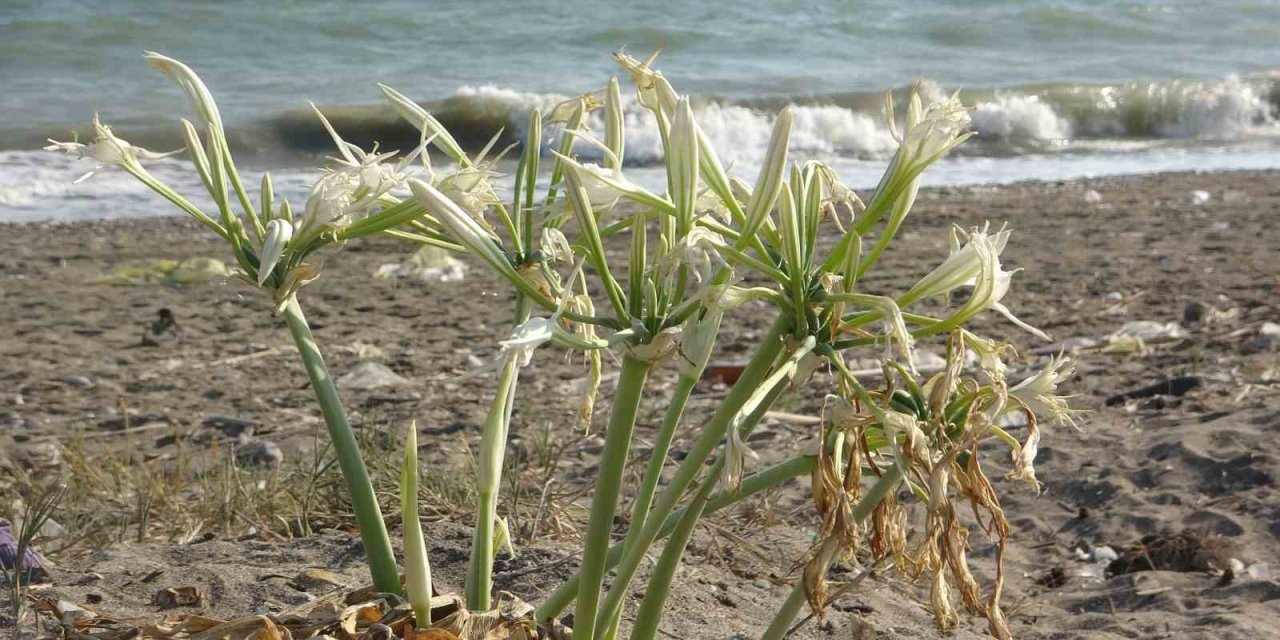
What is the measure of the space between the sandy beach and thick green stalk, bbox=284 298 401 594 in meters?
0.15

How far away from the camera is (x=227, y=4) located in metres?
18.4

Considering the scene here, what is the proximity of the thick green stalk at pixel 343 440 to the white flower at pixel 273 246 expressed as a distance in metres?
0.15

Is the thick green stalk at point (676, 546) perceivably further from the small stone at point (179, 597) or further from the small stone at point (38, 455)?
the small stone at point (38, 455)

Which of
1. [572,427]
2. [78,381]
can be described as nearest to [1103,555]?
[572,427]

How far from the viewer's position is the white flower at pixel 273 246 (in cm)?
127

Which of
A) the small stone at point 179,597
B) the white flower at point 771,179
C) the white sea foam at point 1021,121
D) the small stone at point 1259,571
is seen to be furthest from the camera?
the white sea foam at point 1021,121

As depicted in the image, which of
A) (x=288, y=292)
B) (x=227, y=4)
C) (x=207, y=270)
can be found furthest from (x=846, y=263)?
(x=227, y=4)

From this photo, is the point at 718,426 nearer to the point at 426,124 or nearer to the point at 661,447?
the point at 661,447

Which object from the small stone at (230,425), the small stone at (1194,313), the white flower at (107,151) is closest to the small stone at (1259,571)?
the white flower at (107,151)

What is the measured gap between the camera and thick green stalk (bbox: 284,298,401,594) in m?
1.50

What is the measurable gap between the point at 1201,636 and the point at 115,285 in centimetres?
551

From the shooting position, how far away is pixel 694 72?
54.6ft

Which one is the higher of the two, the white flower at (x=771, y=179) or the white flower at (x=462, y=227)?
the white flower at (x=771, y=179)

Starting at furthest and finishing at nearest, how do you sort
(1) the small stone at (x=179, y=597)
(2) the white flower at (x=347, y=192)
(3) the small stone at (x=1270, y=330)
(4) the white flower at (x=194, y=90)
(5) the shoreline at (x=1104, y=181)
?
(5) the shoreline at (x=1104, y=181) → (3) the small stone at (x=1270, y=330) → (1) the small stone at (x=179, y=597) → (4) the white flower at (x=194, y=90) → (2) the white flower at (x=347, y=192)
